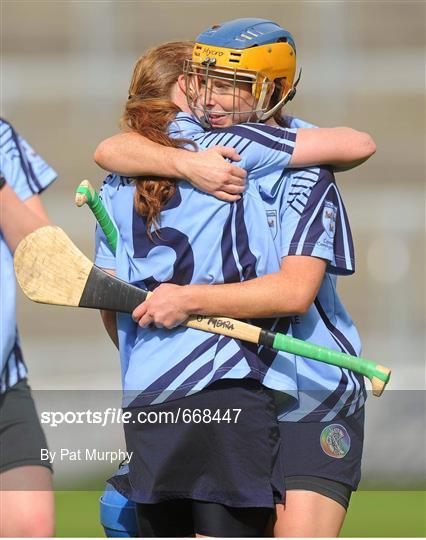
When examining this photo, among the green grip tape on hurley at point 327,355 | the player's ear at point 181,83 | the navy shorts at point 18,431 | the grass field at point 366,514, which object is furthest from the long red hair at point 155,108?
the grass field at point 366,514

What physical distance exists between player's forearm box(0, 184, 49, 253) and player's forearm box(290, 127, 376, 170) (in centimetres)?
56

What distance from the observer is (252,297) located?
2.01m

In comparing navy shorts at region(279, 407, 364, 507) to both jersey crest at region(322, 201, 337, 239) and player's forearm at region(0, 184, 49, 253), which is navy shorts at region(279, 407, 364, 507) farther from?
player's forearm at region(0, 184, 49, 253)

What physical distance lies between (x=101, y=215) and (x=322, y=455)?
693mm

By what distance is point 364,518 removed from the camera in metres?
4.03

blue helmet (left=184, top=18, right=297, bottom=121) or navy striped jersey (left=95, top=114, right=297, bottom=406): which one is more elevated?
blue helmet (left=184, top=18, right=297, bottom=121)

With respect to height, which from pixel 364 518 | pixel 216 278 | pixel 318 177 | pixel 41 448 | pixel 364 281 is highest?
pixel 318 177

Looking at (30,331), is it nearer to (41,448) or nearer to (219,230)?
(41,448)

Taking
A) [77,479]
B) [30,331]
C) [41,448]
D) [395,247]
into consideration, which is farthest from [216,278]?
[395,247]

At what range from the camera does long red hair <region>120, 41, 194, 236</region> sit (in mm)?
2102

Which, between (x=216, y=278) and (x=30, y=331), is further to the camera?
(x=30, y=331)

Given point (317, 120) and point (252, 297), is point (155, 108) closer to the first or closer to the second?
point (252, 297)

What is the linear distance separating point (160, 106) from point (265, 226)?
36 cm

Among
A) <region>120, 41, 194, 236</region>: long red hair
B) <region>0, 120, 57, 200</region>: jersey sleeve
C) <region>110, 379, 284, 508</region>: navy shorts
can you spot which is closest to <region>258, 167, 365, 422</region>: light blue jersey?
<region>110, 379, 284, 508</region>: navy shorts
